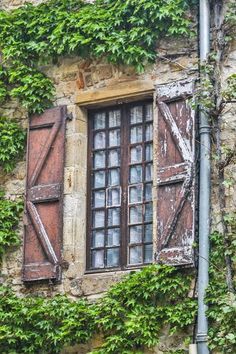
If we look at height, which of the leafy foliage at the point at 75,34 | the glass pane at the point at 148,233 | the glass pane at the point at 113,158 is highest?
the leafy foliage at the point at 75,34

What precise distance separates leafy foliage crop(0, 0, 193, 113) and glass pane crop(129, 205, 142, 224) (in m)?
1.40

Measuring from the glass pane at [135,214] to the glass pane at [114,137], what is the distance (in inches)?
28.5

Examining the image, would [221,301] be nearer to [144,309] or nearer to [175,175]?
[144,309]

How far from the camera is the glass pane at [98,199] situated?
1164cm

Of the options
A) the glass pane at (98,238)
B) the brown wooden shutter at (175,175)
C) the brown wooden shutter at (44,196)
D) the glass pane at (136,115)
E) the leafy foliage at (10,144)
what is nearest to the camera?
the brown wooden shutter at (175,175)

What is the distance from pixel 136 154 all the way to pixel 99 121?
612 millimetres

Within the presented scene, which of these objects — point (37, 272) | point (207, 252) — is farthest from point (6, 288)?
point (207, 252)

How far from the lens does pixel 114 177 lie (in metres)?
11.6

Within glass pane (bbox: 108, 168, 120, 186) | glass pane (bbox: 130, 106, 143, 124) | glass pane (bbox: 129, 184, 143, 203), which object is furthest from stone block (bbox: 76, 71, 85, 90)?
glass pane (bbox: 129, 184, 143, 203)

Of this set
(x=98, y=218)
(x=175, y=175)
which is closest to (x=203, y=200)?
(x=175, y=175)

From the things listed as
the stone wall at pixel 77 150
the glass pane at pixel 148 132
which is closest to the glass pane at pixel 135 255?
the stone wall at pixel 77 150

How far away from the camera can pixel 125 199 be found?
1147 centimetres

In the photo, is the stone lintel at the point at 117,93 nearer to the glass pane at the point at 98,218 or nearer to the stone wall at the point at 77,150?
the stone wall at the point at 77,150

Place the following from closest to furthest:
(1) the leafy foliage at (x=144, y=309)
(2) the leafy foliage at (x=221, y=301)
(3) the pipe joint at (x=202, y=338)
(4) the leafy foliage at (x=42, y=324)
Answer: (2) the leafy foliage at (x=221, y=301) → (3) the pipe joint at (x=202, y=338) → (1) the leafy foliage at (x=144, y=309) → (4) the leafy foliage at (x=42, y=324)
